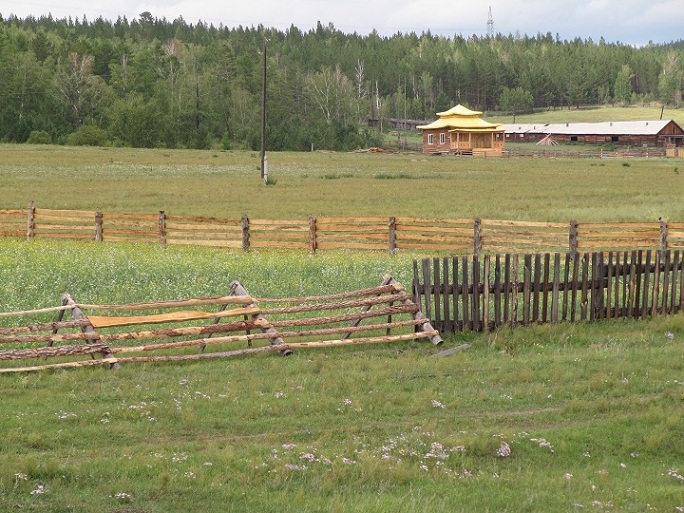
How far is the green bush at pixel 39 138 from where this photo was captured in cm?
10975

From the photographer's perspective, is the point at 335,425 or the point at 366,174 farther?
the point at 366,174

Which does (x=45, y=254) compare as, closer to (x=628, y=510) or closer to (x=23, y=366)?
(x=23, y=366)

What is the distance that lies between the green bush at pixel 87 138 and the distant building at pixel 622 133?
50165mm

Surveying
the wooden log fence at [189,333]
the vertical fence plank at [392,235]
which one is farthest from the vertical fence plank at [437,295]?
the vertical fence plank at [392,235]

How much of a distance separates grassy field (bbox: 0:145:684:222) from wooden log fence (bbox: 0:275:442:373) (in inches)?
966

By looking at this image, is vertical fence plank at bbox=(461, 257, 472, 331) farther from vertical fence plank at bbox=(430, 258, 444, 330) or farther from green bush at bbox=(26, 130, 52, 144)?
green bush at bbox=(26, 130, 52, 144)

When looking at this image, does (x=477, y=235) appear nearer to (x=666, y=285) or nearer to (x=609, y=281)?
(x=666, y=285)

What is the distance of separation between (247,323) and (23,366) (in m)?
3.21

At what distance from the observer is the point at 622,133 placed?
130125 millimetres

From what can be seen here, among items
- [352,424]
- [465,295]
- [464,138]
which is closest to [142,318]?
[352,424]

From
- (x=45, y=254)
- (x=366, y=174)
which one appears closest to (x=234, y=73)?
(x=366, y=174)

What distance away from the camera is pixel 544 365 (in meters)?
13.3

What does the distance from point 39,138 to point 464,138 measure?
5061 centimetres

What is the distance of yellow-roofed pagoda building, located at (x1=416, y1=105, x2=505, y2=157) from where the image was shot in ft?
372
